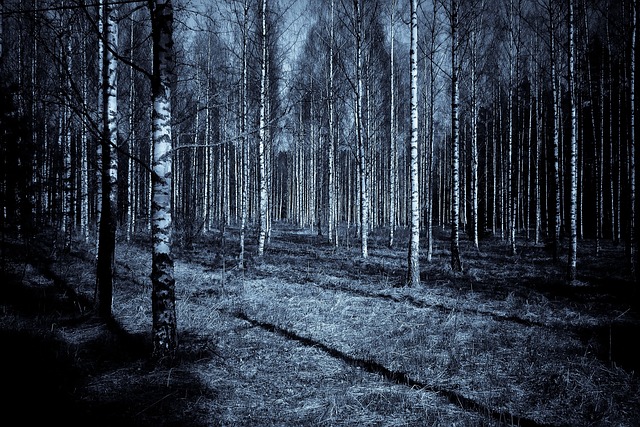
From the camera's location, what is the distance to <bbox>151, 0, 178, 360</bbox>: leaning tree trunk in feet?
13.5

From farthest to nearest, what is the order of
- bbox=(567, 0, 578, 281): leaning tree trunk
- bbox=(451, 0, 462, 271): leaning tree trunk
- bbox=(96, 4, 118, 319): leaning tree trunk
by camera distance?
bbox=(451, 0, 462, 271): leaning tree trunk → bbox=(567, 0, 578, 281): leaning tree trunk → bbox=(96, 4, 118, 319): leaning tree trunk

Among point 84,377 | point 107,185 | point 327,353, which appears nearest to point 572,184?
point 327,353

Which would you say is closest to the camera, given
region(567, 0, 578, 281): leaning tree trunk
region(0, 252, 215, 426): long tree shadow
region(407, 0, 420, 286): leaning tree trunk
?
region(0, 252, 215, 426): long tree shadow

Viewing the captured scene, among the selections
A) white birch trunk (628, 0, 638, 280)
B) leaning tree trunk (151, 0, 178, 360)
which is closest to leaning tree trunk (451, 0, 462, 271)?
white birch trunk (628, 0, 638, 280)

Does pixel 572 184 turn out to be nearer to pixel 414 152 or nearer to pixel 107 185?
pixel 414 152

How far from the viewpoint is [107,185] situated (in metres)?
5.97

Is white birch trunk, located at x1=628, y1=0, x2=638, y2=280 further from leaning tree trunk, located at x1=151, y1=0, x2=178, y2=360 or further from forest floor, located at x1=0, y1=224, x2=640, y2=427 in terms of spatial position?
leaning tree trunk, located at x1=151, y1=0, x2=178, y2=360

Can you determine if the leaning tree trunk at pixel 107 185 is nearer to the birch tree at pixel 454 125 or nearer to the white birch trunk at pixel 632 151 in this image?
the birch tree at pixel 454 125

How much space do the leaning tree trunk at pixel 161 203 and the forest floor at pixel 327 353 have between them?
386 millimetres

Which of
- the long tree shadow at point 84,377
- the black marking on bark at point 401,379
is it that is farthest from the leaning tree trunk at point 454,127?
the long tree shadow at point 84,377

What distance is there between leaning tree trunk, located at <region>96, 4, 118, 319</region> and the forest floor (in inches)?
21.7

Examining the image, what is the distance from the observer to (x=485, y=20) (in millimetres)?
13906

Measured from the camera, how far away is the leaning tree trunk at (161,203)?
4.12 m

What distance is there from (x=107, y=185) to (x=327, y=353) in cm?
477
